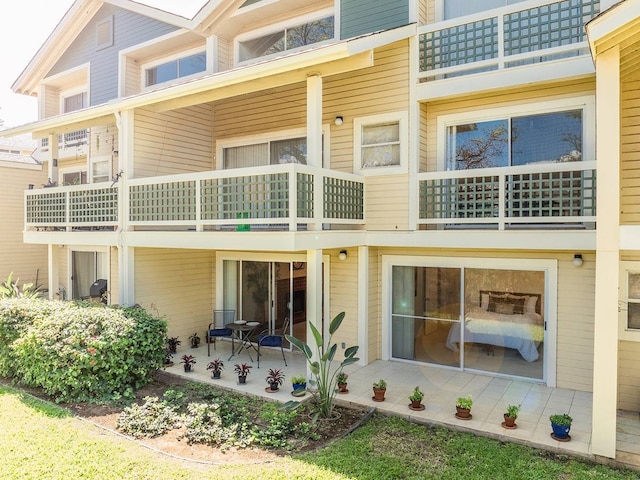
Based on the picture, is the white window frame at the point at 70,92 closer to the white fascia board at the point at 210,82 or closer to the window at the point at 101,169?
the window at the point at 101,169

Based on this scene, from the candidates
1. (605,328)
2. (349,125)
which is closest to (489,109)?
(349,125)

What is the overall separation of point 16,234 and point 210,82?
13.0 metres

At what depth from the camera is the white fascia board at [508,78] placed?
763 cm

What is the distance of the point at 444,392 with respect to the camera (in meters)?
8.12

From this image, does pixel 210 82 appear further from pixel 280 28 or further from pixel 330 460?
pixel 330 460

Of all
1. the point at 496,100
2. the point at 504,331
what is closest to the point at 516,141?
the point at 496,100

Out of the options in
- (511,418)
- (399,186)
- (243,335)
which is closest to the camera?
(511,418)

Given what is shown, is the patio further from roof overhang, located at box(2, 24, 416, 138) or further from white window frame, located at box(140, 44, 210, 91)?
white window frame, located at box(140, 44, 210, 91)

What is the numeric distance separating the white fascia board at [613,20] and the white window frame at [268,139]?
5754 millimetres

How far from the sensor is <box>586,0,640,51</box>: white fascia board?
5121 millimetres

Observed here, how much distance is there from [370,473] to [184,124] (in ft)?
31.9

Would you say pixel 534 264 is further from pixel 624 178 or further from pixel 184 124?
pixel 184 124

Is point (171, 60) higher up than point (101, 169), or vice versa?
point (171, 60)

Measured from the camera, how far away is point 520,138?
8586 millimetres
